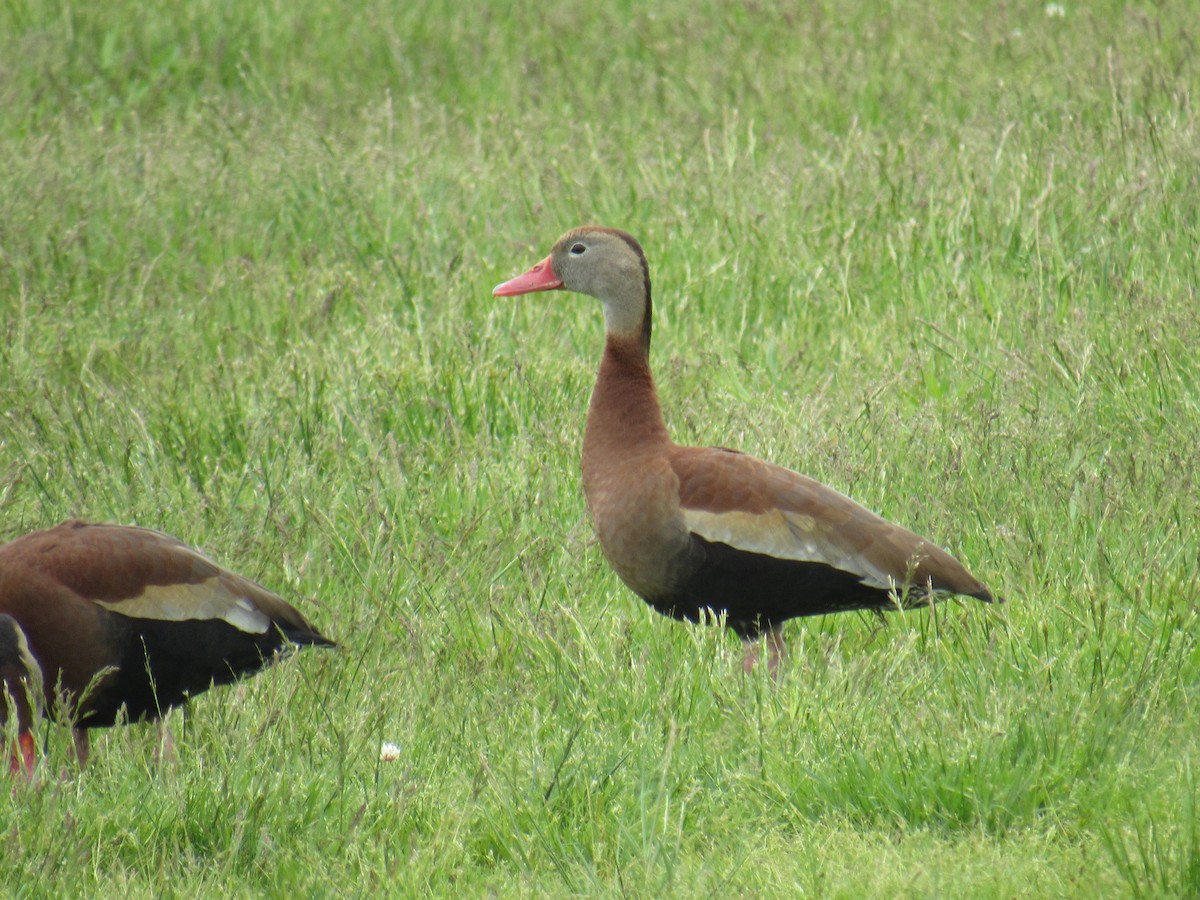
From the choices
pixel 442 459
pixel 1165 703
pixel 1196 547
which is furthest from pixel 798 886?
pixel 442 459

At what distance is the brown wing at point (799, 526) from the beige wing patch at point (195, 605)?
1166mm

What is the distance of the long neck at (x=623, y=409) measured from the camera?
4367 mm

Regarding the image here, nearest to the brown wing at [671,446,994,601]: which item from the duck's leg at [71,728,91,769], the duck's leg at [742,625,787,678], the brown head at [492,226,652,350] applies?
the duck's leg at [742,625,787,678]

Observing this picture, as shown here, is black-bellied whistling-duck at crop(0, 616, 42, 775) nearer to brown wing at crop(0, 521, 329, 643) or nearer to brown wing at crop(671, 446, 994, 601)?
brown wing at crop(0, 521, 329, 643)

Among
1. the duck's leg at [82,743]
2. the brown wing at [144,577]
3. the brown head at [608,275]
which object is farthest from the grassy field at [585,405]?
the brown head at [608,275]

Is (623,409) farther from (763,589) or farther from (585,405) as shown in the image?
(585,405)

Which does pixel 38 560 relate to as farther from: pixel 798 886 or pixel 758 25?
pixel 758 25

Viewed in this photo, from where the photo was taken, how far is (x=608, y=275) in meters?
4.70

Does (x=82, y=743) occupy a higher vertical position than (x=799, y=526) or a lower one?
lower

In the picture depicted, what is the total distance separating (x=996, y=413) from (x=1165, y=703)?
1.65 meters

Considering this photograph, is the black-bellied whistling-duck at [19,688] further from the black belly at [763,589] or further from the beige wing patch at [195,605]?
the black belly at [763,589]

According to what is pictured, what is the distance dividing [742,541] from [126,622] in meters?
1.57

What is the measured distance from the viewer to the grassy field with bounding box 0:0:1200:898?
3150mm

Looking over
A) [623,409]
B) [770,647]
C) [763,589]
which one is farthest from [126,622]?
[770,647]
